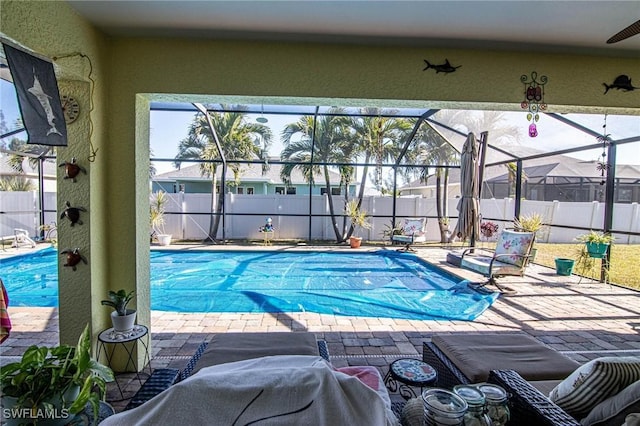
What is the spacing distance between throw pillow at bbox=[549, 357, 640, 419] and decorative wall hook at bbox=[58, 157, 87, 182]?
326 centimetres

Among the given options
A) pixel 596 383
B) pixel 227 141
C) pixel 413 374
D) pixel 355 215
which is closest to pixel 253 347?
pixel 413 374

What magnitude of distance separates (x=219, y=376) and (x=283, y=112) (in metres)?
6.41

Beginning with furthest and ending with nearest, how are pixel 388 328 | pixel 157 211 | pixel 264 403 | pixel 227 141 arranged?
pixel 227 141, pixel 157 211, pixel 388 328, pixel 264 403

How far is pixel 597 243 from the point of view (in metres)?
5.95

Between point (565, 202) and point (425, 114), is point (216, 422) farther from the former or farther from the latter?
point (565, 202)

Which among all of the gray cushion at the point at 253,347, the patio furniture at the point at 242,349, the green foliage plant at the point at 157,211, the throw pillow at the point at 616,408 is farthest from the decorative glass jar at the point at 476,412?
the green foliage plant at the point at 157,211

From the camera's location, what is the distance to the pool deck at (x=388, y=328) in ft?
10.6

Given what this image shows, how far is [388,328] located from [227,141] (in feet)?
32.4

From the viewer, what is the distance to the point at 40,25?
204cm

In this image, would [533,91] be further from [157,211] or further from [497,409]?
[157,211]

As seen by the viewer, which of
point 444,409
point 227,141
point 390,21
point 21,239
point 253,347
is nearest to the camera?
point 444,409

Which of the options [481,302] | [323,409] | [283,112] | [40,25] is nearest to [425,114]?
[283,112]

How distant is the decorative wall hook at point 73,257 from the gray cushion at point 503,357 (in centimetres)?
272

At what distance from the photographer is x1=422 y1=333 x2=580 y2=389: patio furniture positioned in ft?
6.56
